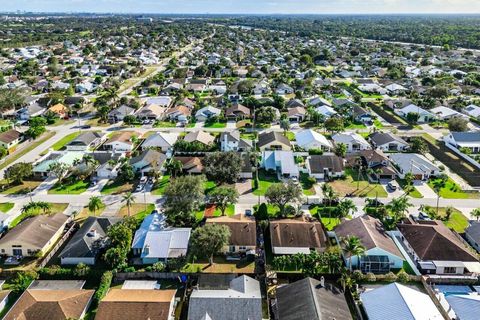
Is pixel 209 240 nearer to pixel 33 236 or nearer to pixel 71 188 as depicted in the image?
pixel 33 236

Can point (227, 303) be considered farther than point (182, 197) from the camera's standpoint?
No

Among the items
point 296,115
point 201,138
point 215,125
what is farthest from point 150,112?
point 296,115

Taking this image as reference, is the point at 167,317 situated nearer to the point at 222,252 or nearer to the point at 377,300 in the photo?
the point at 222,252

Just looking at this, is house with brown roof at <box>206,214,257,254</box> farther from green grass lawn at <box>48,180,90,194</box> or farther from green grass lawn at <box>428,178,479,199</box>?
green grass lawn at <box>428,178,479,199</box>

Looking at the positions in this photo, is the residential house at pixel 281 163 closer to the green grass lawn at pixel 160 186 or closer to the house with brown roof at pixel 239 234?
the green grass lawn at pixel 160 186

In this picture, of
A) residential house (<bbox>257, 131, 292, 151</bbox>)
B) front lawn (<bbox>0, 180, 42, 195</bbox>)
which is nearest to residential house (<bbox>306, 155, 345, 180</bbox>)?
residential house (<bbox>257, 131, 292, 151</bbox>)

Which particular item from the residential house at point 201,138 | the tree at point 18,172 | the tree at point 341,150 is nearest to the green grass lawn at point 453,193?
the tree at point 341,150
